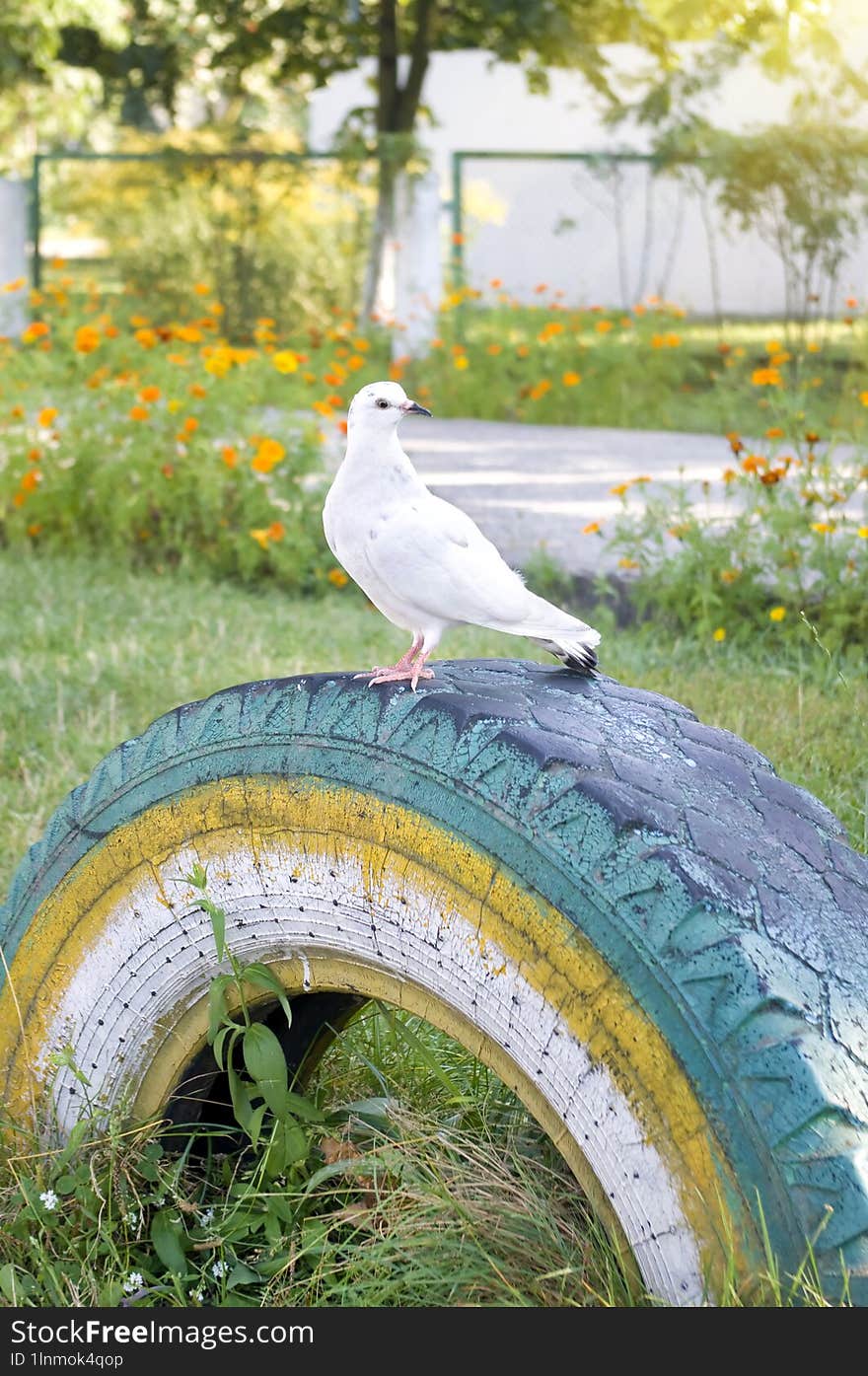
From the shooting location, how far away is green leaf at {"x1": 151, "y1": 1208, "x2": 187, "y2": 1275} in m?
1.83

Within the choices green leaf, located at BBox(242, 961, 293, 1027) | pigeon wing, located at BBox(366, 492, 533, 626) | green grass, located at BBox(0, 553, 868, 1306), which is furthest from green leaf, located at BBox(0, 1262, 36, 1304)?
pigeon wing, located at BBox(366, 492, 533, 626)

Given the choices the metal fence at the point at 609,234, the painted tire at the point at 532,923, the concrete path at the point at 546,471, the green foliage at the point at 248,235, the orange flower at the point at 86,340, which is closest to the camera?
the painted tire at the point at 532,923

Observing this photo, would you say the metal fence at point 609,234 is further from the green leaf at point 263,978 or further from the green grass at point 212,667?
the green leaf at point 263,978

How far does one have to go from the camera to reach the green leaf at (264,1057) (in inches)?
69.3

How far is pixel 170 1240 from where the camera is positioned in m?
1.84

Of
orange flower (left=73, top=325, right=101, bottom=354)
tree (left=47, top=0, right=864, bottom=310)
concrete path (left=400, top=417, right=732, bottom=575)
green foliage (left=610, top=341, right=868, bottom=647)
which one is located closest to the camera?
green foliage (left=610, top=341, right=868, bottom=647)

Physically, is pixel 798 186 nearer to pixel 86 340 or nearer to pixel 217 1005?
pixel 86 340

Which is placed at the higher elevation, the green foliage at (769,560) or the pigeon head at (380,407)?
the pigeon head at (380,407)

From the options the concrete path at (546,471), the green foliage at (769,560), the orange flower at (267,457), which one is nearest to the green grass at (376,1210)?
the green foliage at (769,560)

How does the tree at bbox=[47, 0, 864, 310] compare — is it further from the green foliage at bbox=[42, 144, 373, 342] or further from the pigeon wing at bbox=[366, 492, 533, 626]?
the pigeon wing at bbox=[366, 492, 533, 626]

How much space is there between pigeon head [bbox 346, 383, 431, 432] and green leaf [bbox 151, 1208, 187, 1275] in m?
0.98

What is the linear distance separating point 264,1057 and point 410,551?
618 mm
